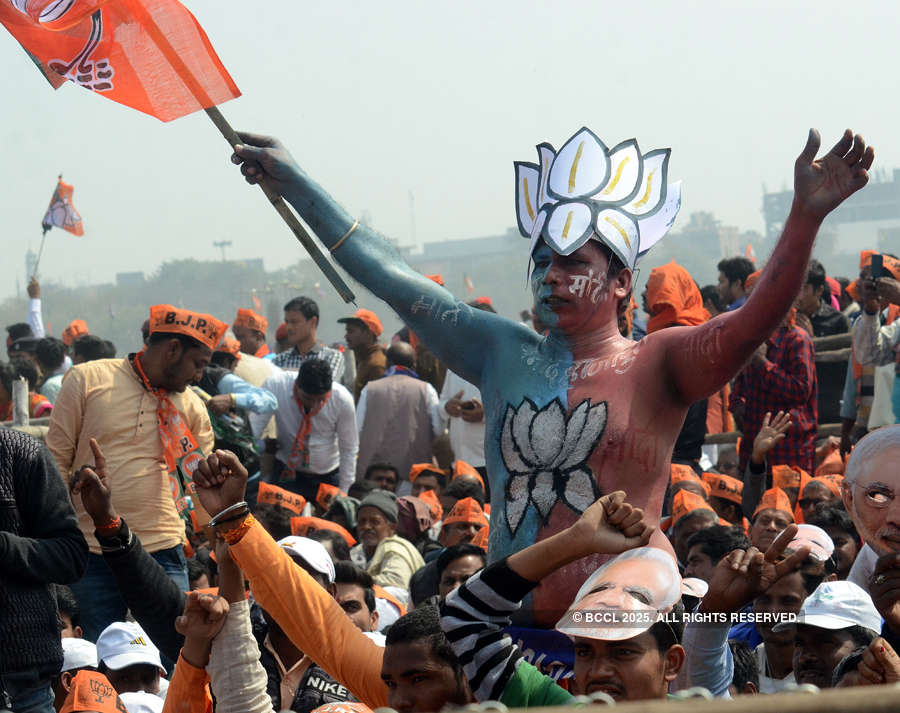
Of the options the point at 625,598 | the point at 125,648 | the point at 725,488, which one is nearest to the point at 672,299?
the point at 725,488

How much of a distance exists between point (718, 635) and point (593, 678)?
0.62 metres

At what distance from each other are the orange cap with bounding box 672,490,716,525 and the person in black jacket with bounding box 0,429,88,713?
361 centimetres

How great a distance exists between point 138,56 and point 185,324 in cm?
208

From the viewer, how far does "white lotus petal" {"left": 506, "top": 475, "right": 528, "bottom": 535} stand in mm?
3645

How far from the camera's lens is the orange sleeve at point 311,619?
3.48 meters

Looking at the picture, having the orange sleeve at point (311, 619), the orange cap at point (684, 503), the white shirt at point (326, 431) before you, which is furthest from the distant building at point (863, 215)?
the orange sleeve at point (311, 619)

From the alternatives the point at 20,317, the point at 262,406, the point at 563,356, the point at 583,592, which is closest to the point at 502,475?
the point at 563,356

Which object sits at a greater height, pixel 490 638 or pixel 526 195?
pixel 526 195

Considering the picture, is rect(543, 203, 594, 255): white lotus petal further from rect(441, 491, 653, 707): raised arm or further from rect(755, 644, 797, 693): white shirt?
rect(755, 644, 797, 693): white shirt

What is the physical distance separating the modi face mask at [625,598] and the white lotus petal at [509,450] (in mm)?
632

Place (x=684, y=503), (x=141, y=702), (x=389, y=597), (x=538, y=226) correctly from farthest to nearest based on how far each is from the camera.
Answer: (x=684, y=503) < (x=389, y=597) < (x=141, y=702) < (x=538, y=226)

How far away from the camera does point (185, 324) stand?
6219 millimetres

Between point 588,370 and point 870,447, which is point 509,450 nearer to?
point 588,370

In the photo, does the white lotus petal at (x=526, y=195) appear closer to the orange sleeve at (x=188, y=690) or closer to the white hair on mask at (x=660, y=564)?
the white hair on mask at (x=660, y=564)
